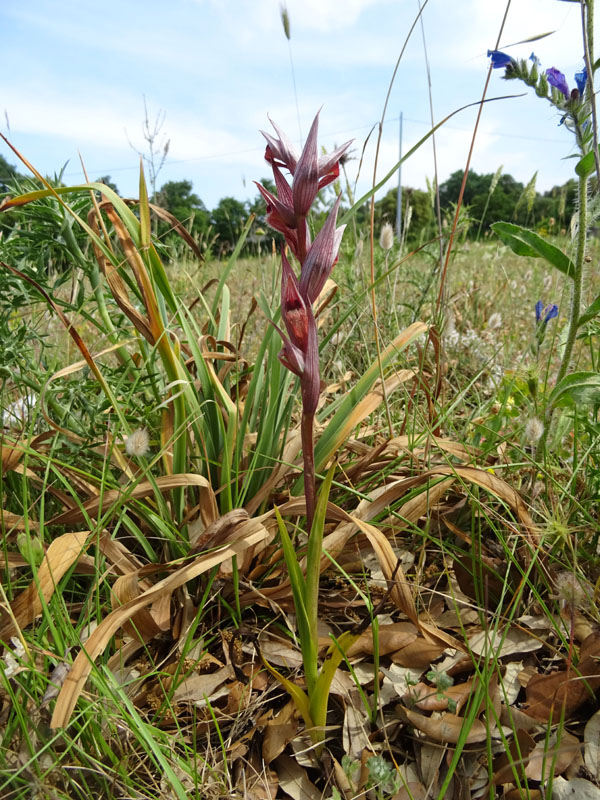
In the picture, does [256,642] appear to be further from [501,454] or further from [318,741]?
[501,454]

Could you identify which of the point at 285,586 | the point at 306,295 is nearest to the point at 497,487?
the point at 285,586

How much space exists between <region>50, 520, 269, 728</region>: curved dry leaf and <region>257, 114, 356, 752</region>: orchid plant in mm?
211

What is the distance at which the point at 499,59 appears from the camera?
3.82 feet

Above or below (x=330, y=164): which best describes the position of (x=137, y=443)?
below

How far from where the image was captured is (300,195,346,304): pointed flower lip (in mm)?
799

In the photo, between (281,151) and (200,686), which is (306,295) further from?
(200,686)

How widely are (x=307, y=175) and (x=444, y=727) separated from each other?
97 centimetres

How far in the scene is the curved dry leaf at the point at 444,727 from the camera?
3.01 feet

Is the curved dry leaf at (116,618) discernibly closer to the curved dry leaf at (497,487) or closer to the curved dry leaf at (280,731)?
the curved dry leaf at (280,731)

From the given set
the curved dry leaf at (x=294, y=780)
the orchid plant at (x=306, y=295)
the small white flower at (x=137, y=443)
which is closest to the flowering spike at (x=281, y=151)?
the orchid plant at (x=306, y=295)

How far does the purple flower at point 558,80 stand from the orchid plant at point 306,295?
59cm

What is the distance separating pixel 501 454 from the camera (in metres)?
1.44

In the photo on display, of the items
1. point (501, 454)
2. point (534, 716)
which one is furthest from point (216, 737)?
point (501, 454)

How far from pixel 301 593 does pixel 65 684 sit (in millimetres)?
402
